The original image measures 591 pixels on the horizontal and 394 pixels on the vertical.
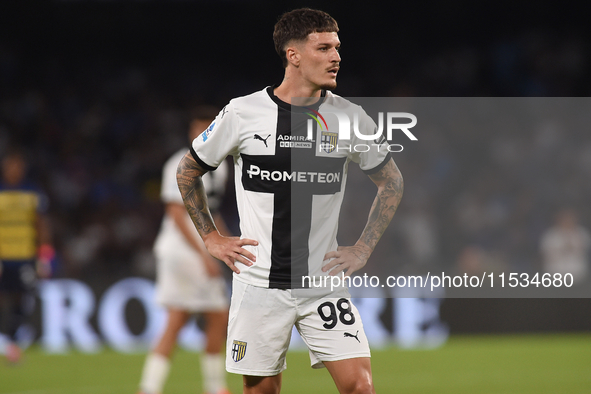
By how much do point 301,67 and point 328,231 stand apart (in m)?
0.70

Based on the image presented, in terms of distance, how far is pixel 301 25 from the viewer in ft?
10.5

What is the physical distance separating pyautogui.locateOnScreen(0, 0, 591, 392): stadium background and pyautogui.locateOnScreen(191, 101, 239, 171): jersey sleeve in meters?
7.17

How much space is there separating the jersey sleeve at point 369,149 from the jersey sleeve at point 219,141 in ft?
1.70

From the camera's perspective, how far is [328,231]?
10.8ft

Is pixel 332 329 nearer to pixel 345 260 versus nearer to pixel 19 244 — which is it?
pixel 345 260

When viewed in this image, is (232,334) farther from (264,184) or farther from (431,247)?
(431,247)

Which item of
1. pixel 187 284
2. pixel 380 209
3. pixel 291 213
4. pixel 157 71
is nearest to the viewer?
pixel 291 213

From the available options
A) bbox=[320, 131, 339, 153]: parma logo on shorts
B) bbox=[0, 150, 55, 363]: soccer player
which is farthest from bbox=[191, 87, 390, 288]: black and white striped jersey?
bbox=[0, 150, 55, 363]: soccer player

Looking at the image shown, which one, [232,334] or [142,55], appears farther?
[142,55]

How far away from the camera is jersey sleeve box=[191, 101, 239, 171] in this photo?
3.28m

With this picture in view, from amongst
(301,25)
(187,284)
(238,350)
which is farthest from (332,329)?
(187,284)

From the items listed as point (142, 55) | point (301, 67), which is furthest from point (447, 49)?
point (301, 67)

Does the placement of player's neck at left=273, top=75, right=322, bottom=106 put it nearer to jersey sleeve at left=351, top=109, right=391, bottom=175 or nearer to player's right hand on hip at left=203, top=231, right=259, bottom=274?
jersey sleeve at left=351, top=109, right=391, bottom=175

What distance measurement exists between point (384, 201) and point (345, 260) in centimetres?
35
